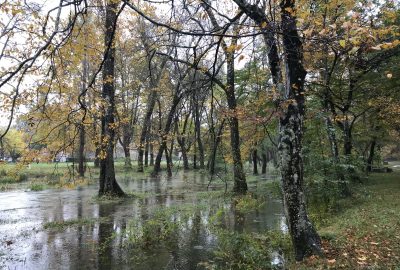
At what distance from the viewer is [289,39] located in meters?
6.10

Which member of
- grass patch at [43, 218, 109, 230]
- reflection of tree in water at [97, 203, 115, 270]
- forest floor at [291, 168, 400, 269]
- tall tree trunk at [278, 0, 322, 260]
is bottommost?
reflection of tree in water at [97, 203, 115, 270]

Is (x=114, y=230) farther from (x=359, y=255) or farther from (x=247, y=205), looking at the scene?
(x=359, y=255)

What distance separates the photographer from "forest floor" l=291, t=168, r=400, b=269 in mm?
6066

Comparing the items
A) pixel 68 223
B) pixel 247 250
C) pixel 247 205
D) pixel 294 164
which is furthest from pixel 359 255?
pixel 68 223

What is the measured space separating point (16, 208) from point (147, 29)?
46.1 ft

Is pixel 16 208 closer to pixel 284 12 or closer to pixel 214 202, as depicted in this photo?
pixel 214 202

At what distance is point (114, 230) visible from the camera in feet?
34.4

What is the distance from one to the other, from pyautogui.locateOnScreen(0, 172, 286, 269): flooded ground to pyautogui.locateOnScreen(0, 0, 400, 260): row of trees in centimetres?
195

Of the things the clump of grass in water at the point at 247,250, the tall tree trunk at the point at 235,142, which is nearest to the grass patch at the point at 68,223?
the clump of grass in water at the point at 247,250

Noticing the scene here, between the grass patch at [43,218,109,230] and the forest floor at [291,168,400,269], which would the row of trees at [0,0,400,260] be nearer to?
the forest floor at [291,168,400,269]

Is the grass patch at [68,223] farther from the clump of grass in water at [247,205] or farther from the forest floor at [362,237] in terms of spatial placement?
the forest floor at [362,237]

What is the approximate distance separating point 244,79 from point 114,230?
32.0 feet

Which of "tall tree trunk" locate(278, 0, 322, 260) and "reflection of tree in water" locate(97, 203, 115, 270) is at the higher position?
"tall tree trunk" locate(278, 0, 322, 260)

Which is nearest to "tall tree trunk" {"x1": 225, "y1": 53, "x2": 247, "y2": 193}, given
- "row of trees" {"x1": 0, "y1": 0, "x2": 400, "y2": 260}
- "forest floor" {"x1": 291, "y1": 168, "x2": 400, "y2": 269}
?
"row of trees" {"x1": 0, "y1": 0, "x2": 400, "y2": 260}
